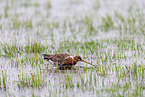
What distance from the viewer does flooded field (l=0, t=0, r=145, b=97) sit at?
572 centimetres

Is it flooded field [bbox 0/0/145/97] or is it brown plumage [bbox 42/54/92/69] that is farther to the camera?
brown plumage [bbox 42/54/92/69]

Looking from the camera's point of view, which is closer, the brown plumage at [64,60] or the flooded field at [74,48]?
the flooded field at [74,48]

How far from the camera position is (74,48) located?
8328 mm

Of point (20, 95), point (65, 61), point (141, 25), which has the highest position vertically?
→ point (141, 25)

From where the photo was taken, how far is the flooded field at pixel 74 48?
5.72m

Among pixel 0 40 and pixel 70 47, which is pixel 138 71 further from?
pixel 0 40

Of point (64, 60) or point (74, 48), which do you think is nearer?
point (64, 60)

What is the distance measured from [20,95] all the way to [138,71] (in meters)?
2.61

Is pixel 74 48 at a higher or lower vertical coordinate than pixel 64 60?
higher

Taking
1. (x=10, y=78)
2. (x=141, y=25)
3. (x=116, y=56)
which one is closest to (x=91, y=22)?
(x=141, y=25)

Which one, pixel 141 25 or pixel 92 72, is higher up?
pixel 141 25

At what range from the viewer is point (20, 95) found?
18.1 feet

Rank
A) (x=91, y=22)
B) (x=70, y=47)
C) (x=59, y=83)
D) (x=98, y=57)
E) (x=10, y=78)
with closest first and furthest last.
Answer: (x=59, y=83) < (x=10, y=78) < (x=98, y=57) < (x=70, y=47) < (x=91, y=22)

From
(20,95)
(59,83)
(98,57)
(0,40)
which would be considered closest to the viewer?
(20,95)
